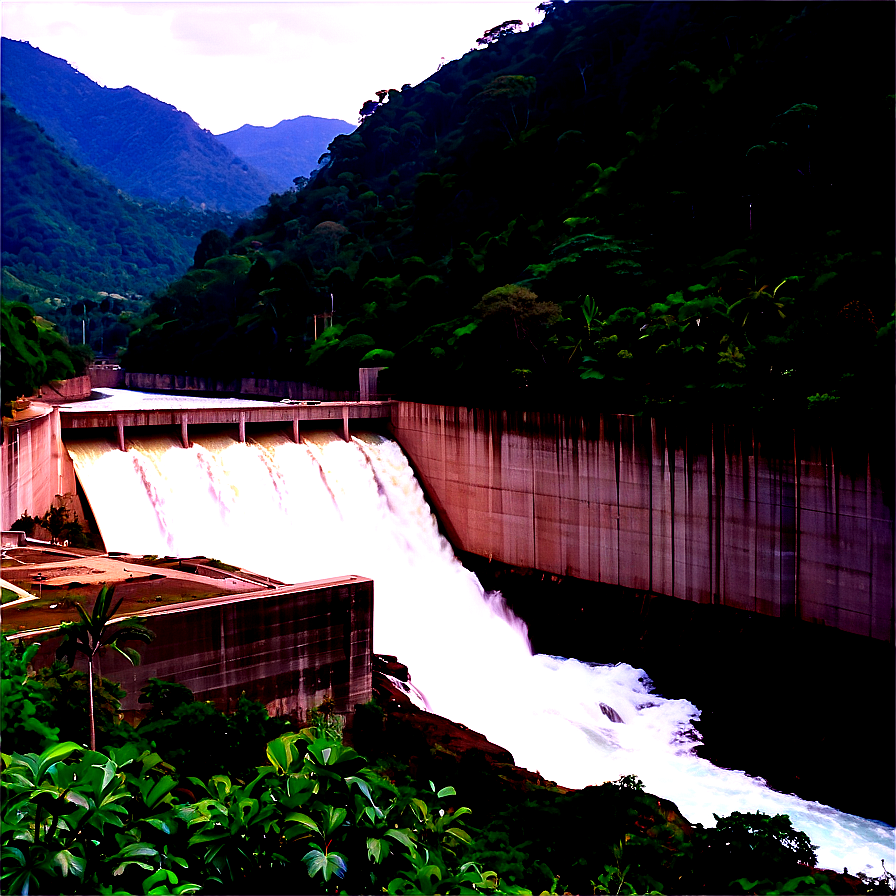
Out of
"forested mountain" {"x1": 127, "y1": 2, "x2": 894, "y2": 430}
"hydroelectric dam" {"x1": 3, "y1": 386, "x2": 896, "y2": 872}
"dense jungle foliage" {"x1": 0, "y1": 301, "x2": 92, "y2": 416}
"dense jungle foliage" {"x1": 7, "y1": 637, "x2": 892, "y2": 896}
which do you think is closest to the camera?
"dense jungle foliage" {"x1": 7, "y1": 637, "x2": 892, "y2": 896}

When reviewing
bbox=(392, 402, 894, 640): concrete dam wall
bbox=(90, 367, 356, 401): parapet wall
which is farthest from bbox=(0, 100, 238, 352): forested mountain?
bbox=(392, 402, 894, 640): concrete dam wall

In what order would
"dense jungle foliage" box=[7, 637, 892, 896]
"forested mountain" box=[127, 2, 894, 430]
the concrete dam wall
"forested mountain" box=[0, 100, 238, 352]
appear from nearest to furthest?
"dense jungle foliage" box=[7, 637, 892, 896]
the concrete dam wall
"forested mountain" box=[127, 2, 894, 430]
"forested mountain" box=[0, 100, 238, 352]

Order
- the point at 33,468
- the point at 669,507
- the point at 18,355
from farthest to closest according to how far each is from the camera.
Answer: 1. the point at 18,355
2. the point at 669,507
3. the point at 33,468

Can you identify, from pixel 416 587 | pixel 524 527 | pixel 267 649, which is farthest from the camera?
pixel 524 527

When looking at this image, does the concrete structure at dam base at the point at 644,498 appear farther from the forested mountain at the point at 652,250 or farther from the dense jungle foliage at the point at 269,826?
the dense jungle foliage at the point at 269,826

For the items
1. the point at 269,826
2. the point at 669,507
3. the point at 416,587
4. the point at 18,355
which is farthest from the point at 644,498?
the point at 269,826

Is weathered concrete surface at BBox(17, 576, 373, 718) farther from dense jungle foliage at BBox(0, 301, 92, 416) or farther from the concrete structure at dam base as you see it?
dense jungle foliage at BBox(0, 301, 92, 416)

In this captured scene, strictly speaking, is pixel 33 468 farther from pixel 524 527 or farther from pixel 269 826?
pixel 269 826
